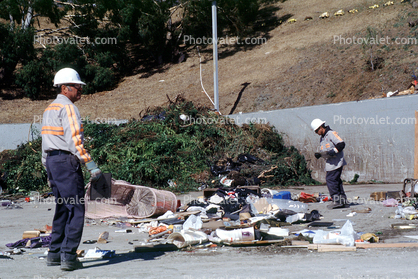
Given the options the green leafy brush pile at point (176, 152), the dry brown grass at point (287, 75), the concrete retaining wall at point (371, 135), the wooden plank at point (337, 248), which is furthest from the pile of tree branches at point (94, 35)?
the wooden plank at point (337, 248)

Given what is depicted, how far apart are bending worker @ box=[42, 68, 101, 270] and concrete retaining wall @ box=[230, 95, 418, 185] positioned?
8.99 meters

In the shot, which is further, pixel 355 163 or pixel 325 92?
pixel 325 92

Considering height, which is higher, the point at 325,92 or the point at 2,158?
the point at 325,92

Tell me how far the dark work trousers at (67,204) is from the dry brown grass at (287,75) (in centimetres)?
1455

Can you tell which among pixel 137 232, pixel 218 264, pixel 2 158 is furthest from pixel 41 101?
pixel 218 264

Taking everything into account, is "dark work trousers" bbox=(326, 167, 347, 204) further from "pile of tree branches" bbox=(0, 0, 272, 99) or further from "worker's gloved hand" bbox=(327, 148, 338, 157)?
"pile of tree branches" bbox=(0, 0, 272, 99)

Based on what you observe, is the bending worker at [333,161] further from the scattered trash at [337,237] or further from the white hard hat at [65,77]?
the white hard hat at [65,77]

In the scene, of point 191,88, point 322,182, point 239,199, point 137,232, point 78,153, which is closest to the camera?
point 78,153

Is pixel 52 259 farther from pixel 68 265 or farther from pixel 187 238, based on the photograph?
pixel 187 238

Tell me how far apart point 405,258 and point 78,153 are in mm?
3685

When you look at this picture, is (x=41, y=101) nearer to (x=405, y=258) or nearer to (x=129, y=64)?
(x=129, y=64)

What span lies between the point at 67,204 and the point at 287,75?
23.7 metres

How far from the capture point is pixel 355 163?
459 inches

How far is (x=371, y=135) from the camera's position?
1127 centimetres
